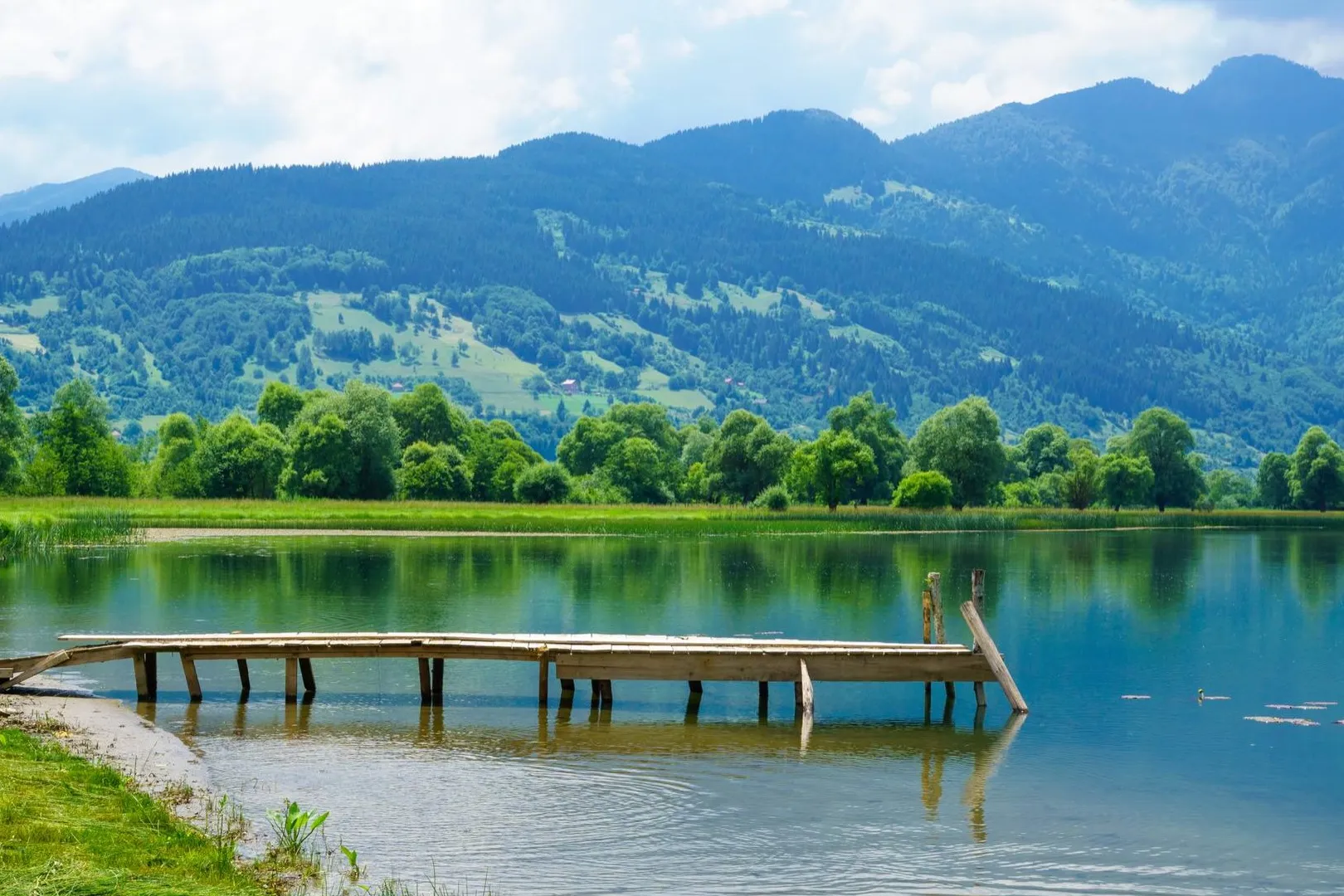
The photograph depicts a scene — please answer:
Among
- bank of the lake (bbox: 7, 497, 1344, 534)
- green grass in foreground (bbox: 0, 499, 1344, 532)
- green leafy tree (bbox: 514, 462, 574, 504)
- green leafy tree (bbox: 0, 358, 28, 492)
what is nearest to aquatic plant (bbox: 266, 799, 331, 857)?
bank of the lake (bbox: 7, 497, 1344, 534)

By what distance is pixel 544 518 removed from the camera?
108 metres

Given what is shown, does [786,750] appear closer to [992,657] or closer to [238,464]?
[992,657]

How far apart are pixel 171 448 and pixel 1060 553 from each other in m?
102

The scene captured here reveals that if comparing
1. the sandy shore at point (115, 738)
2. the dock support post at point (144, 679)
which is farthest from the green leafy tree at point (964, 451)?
the sandy shore at point (115, 738)

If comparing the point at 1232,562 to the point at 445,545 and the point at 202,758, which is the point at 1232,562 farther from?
the point at 202,758

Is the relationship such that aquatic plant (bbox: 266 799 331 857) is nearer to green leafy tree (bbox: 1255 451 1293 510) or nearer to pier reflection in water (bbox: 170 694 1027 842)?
pier reflection in water (bbox: 170 694 1027 842)

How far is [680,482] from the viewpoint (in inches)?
6585

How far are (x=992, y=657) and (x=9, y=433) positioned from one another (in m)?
96.4

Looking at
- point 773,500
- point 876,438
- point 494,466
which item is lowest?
point 773,500

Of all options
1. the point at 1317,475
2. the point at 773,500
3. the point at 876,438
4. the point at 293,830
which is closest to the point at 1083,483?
the point at 876,438

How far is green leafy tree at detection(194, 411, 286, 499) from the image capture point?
123000 mm

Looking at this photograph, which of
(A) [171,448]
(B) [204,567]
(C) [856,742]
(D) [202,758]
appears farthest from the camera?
(A) [171,448]

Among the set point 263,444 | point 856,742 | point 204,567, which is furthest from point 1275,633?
point 263,444

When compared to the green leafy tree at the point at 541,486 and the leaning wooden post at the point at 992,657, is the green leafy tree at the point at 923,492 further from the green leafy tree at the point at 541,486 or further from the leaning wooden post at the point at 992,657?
the leaning wooden post at the point at 992,657
